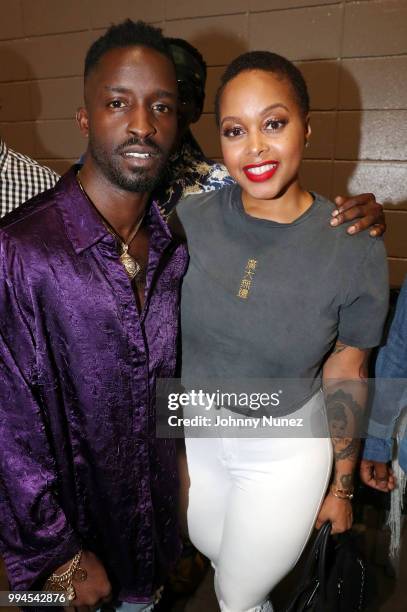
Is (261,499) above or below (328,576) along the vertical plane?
above

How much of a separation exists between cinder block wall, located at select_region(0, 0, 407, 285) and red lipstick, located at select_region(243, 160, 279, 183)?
2277mm

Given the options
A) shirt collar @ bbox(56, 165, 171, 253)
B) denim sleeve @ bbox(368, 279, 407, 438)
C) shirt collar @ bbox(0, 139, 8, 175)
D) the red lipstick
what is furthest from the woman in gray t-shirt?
shirt collar @ bbox(0, 139, 8, 175)

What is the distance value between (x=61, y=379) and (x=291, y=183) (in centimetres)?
76

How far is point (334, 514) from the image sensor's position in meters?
1.32

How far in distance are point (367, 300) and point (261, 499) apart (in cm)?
61

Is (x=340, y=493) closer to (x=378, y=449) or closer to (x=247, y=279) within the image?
(x=378, y=449)

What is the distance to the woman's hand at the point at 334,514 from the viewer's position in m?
1.32

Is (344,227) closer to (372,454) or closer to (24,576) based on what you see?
(372,454)

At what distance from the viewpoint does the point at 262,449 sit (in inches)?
48.7

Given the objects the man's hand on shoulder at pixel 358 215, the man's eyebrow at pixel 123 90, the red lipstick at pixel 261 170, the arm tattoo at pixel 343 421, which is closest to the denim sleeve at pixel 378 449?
the arm tattoo at pixel 343 421

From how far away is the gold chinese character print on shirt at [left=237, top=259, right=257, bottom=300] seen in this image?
1.18 m

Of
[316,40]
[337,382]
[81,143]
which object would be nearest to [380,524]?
[337,382]

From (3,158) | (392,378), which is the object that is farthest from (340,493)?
(3,158)

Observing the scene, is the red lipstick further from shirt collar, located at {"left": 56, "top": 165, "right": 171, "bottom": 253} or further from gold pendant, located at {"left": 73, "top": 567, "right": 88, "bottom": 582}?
gold pendant, located at {"left": 73, "top": 567, "right": 88, "bottom": 582}
